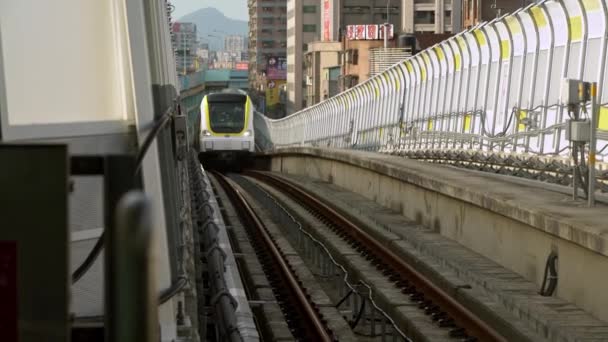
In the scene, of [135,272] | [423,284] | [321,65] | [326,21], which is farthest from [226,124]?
[326,21]

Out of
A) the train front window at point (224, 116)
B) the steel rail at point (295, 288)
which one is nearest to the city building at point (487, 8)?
the train front window at point (224, 116)

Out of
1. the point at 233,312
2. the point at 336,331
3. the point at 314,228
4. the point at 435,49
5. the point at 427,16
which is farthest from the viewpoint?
the point at 427,16

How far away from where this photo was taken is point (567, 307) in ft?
32.6

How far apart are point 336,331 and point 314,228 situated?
882 cm

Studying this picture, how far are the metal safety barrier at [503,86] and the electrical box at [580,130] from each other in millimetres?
379

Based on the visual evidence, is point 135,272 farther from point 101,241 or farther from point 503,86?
point 503,86

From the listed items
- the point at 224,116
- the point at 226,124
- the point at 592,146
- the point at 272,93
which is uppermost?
the point at 592,146

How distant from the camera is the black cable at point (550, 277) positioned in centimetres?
1057

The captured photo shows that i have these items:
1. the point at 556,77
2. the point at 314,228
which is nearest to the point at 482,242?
the point at 314,228

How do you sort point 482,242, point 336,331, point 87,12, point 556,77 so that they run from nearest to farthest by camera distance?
point 87,12
point 336,331
point 482,242
point 556,77

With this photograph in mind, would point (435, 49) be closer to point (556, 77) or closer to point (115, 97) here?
point (556, 77)

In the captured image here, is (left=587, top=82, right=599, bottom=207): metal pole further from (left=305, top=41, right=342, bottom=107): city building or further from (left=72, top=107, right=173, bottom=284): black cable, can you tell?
(left=305, top=41, right=342, bottom=107): city building

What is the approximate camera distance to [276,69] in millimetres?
187375

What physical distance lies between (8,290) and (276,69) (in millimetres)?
185667
